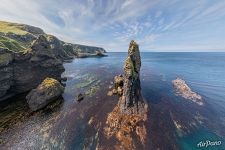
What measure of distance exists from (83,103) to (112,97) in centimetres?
939

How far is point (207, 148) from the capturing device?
27.8m

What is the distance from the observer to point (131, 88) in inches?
1563

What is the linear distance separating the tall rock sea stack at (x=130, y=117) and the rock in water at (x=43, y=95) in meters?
20.9

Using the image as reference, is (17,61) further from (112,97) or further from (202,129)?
(202,129)

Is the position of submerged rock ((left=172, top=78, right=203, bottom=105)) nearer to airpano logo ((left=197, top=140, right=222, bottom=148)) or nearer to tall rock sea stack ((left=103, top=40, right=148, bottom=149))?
tall rock sea stack ((left=103, top=40, right=148, bottom=149))

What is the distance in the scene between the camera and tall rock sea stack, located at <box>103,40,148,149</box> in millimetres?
28750

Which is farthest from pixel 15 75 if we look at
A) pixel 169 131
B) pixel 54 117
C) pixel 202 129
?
pixel 202 129

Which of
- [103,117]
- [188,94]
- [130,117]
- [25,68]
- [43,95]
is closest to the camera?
[130,117]

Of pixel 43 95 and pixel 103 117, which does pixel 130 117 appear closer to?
pixel 103 117

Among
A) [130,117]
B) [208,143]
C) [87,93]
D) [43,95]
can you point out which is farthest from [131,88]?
[43,95]

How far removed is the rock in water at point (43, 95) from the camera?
1718 inches

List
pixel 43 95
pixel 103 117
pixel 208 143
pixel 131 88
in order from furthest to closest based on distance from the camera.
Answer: pixel 43 95 < pixel 131 88 < pixel 103 117 < pixel 208 143

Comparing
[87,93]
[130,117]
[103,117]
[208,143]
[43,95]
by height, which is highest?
[43,95]

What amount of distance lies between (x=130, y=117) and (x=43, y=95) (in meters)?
27.6
